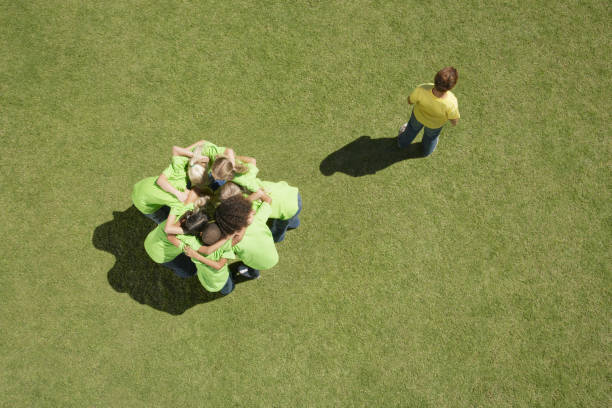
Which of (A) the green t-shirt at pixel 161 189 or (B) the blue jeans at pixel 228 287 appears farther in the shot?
(B) the blue jeans at pixel 228 287

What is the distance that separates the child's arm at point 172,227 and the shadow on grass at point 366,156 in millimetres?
2306

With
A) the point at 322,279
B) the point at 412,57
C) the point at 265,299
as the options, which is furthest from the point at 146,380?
the point at 412,57

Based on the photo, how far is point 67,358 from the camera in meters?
4.57

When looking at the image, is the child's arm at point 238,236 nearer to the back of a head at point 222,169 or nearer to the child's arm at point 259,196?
the child's arm at point 259,196

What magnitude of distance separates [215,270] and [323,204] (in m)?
1.93

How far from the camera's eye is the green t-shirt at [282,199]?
375 centimetres

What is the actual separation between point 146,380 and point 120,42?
195 inches

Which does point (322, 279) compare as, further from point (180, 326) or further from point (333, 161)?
point (180, 326)

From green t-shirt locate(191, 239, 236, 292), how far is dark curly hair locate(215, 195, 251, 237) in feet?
0.59

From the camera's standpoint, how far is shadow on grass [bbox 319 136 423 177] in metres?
5.08

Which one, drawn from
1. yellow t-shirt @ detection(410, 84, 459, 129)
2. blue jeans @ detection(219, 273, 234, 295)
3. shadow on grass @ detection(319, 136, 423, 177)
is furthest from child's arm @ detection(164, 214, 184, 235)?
yellow t-shirt @ detection(410, 84, 459, 129)

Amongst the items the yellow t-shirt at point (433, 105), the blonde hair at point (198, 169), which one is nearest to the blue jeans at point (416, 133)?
the yellow t-shirt at point (433, 105)

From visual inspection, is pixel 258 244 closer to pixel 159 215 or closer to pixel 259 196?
pixel 259 196

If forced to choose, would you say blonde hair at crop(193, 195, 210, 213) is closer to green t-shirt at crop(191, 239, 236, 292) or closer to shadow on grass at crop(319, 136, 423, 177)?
green t-shirt at crop(191, 239, 236, 292)
